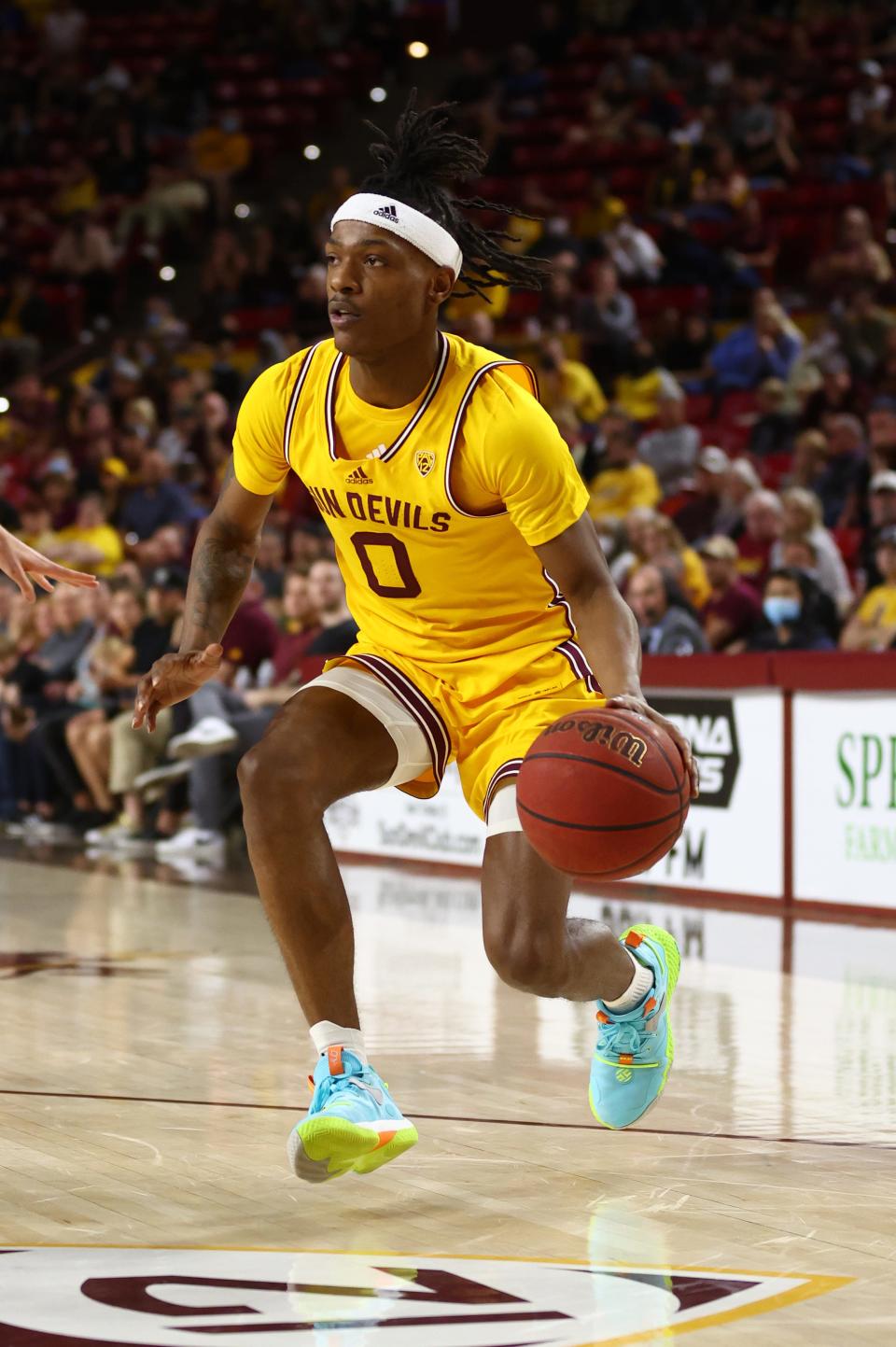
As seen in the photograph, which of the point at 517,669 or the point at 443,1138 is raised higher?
the point at 517,669

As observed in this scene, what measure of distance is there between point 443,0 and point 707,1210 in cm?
2031

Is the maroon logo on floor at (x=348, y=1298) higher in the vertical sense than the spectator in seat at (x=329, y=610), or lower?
lower

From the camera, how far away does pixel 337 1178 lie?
160 inches

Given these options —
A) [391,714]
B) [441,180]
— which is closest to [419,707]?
[391,714]

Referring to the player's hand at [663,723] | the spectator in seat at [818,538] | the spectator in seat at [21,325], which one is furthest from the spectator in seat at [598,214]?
the player's hand at [663,723]

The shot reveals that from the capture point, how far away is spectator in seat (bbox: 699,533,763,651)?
Result: 9961 millimetres

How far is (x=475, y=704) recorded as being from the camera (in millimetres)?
4301

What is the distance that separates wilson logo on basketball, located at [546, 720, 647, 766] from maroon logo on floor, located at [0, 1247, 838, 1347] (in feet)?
3.01

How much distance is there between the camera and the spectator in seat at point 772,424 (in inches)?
502

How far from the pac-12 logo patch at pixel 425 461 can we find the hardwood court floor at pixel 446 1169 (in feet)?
4.75

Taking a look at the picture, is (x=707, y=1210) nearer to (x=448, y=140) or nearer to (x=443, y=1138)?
(x=443, y=1138)

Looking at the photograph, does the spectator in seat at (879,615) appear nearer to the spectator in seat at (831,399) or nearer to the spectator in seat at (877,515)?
the spectator in seat at (877,515)

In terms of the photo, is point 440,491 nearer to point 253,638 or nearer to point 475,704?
point 475,704

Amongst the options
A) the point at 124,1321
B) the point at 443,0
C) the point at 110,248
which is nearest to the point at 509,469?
the point at 124,1321
